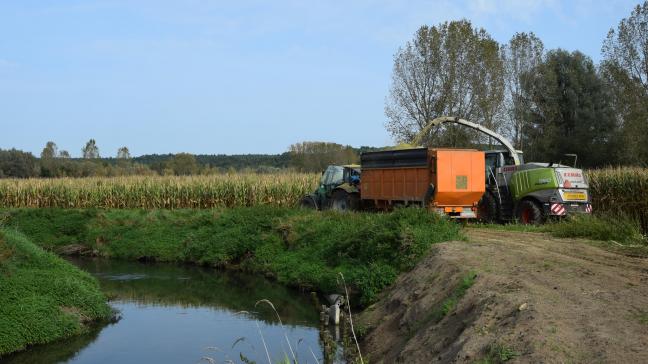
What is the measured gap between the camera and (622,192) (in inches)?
925

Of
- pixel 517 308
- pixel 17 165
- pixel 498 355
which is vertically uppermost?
pixel 17 165

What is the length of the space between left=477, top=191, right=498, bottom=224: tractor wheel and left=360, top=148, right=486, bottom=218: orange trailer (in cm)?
144

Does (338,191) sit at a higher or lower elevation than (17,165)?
lower

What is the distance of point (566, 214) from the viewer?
19750 mm

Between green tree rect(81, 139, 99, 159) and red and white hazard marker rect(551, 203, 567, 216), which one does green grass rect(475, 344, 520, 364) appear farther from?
green tree rect(81, 139, 99, 159)

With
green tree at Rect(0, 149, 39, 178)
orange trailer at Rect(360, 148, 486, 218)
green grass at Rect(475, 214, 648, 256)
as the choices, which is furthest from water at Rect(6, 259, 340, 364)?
green tree at Rect(0, 149, 39, 178)

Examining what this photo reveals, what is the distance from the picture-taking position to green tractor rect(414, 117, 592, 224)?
19.8 meters

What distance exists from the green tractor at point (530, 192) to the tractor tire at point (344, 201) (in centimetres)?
402

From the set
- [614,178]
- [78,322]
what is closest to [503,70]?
[614,178]

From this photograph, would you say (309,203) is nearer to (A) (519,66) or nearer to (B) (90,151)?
(A) (519,66)

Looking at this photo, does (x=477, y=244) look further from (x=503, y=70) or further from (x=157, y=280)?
(x=503, y=70)

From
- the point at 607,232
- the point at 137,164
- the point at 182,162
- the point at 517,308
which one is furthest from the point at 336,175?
the point at 137,164

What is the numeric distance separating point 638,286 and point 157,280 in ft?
46.7

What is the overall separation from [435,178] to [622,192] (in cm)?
834
